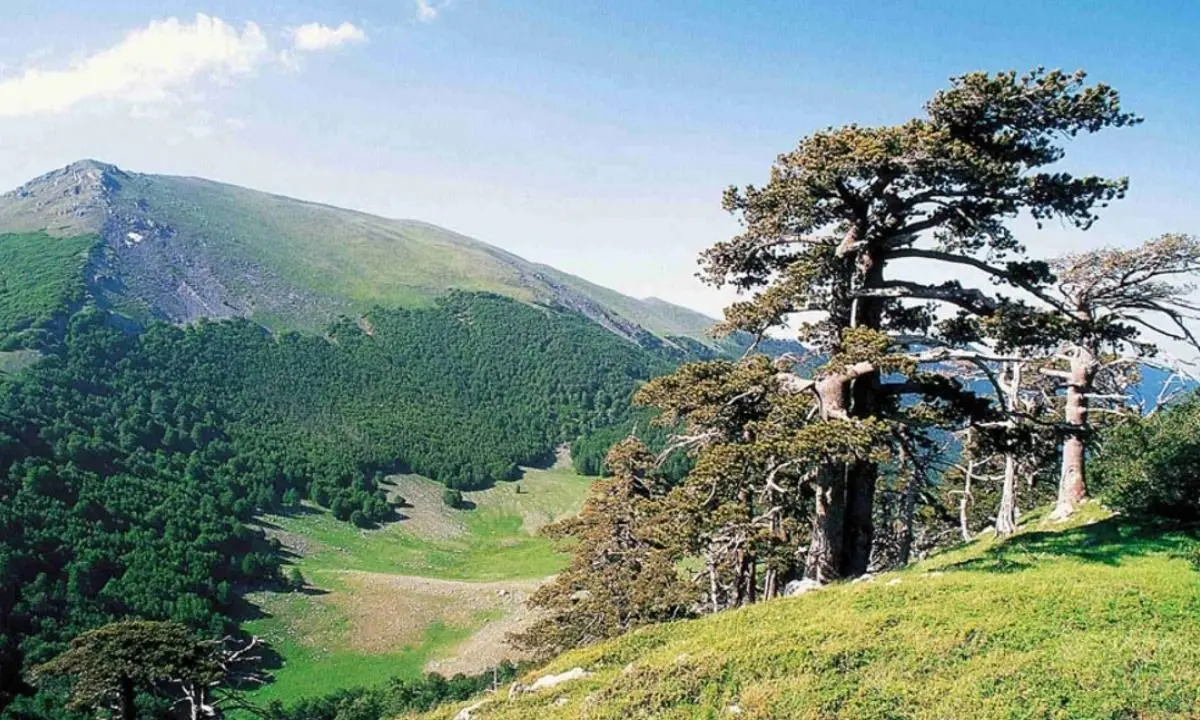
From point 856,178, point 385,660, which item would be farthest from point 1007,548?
point 385,660

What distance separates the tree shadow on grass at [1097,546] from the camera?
1495 centimetres

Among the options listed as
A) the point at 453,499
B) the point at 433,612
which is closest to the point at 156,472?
the point at 453,499

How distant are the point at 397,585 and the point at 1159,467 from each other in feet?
365

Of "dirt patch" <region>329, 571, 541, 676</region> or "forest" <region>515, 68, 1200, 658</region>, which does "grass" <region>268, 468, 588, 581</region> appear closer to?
"dirt patch" <region>329, 571, 541, 676</region>

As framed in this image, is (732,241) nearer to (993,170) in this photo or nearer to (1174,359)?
(993,170)

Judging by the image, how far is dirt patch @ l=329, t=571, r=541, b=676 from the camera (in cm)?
8969

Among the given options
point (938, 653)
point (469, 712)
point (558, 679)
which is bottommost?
point (469, 712)

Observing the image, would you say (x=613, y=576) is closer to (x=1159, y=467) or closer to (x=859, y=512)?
(x=859, y=512)

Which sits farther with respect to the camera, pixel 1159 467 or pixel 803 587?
pixel 803 587

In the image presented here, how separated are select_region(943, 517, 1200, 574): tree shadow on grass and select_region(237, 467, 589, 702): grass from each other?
82247mm

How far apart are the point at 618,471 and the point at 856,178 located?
23.1 meters

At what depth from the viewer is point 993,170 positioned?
15.4m

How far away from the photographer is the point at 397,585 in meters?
113

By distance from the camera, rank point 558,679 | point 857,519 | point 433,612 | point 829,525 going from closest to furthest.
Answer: point 558,679 → point 829,525 → point 857,519 → point 433,612
